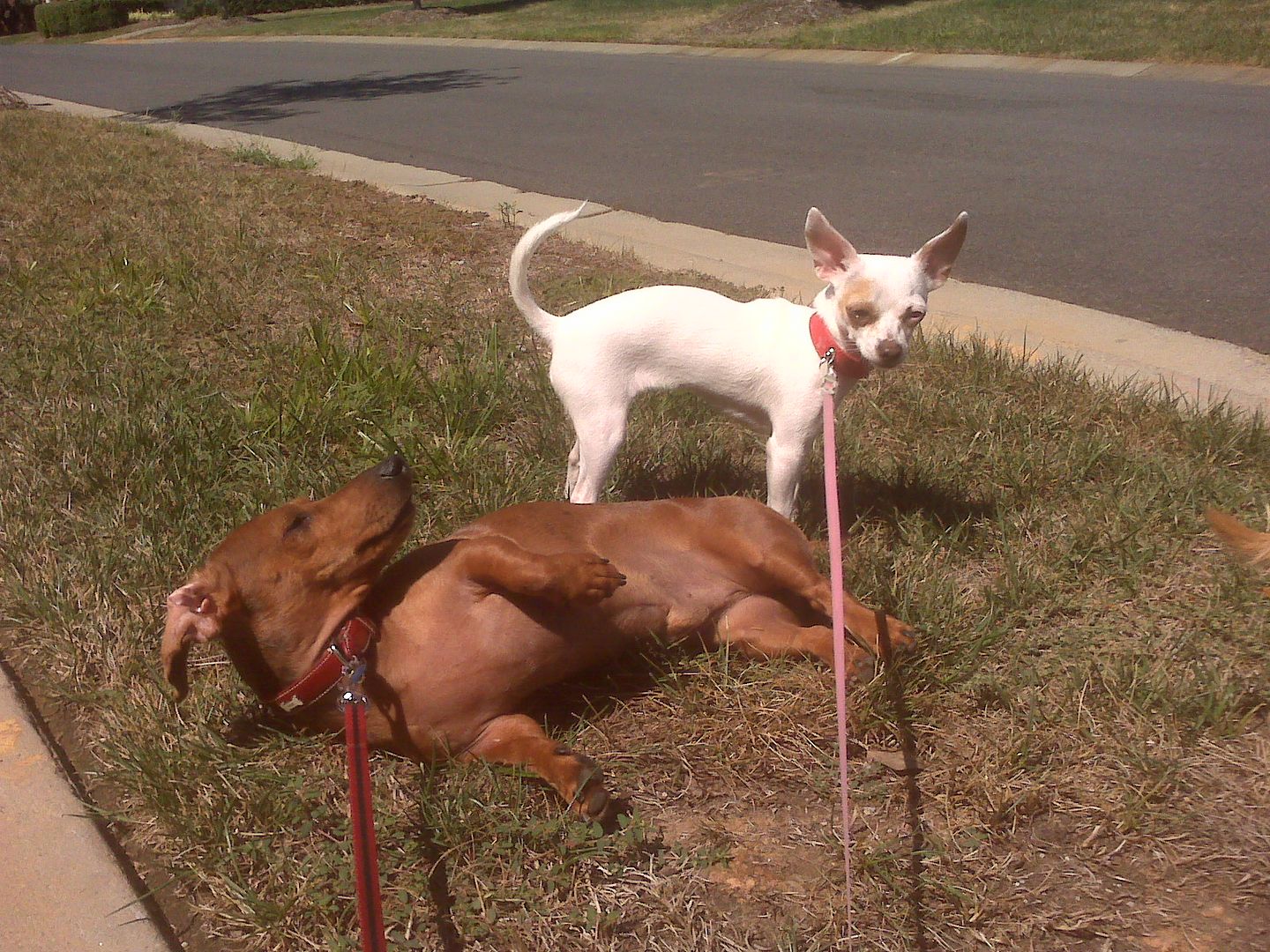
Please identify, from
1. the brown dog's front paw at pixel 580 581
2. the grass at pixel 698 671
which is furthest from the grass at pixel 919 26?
the brown dog's front paw at pixel 580 581

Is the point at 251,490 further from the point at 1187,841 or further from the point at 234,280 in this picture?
the point at 1187,841

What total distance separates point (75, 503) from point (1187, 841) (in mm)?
3474

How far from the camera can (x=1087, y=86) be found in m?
12.9

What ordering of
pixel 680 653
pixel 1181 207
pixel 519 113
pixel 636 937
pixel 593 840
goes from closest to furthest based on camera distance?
pixel 636 937 < pixel 593 840 < pixel 680 653 < pixel 1181 207 < pixel 519 113

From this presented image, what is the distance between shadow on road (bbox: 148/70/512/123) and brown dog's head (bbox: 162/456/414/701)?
11.6 meters

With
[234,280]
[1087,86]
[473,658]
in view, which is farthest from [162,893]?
[1087,86]

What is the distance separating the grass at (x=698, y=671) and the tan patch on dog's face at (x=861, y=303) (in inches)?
30.6

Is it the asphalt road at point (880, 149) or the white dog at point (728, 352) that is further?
the asphalt road at point (880, 149)

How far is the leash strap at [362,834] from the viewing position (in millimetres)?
1821

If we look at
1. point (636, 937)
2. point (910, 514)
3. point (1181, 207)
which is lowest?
point (636, 937)

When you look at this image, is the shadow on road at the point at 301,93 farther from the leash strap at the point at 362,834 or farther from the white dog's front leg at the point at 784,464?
the leash strap at the point at 362,834

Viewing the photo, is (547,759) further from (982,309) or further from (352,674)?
(982,309)

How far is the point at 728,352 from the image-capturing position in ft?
10.8

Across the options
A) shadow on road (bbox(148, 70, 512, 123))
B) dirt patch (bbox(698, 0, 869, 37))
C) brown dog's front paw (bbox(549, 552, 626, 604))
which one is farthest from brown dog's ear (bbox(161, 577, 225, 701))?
dirt patch (bbox(698, 0, 869, 37))
